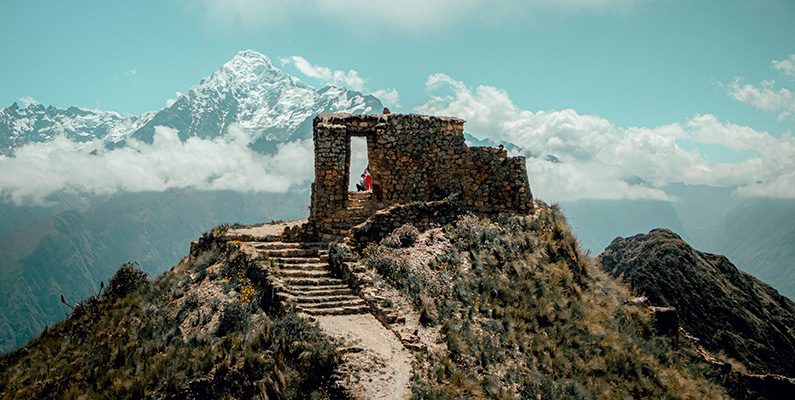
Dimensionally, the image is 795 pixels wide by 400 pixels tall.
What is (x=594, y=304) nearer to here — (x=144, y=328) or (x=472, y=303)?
(x=472, y=303)

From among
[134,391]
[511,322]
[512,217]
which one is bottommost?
[134,391]

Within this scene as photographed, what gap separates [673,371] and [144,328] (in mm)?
17024

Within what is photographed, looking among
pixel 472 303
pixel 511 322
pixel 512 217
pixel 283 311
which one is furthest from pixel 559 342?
pixel 283 311

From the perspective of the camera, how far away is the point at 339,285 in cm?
1388

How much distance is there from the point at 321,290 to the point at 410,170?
7.59m

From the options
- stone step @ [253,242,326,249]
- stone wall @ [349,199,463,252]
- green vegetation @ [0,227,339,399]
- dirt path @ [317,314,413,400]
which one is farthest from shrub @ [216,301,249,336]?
stone wall @ [349,199,463,252]

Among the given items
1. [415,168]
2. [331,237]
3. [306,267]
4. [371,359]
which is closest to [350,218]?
[331,237]

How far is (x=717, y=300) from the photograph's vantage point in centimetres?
3500

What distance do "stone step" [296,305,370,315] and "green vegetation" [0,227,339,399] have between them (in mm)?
764

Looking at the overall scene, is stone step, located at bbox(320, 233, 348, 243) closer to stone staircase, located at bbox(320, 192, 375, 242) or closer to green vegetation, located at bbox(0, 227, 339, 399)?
stone staircase, located at bbox(320, 192, 375, 242)

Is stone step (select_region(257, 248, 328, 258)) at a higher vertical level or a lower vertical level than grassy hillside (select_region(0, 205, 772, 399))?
higher

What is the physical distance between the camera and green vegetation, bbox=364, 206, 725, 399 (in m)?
10.6

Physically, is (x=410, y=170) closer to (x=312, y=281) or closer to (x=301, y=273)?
(x=301, y=273)

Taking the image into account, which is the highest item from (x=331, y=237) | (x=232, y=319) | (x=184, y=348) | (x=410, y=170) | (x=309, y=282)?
(x=410, y=170)
